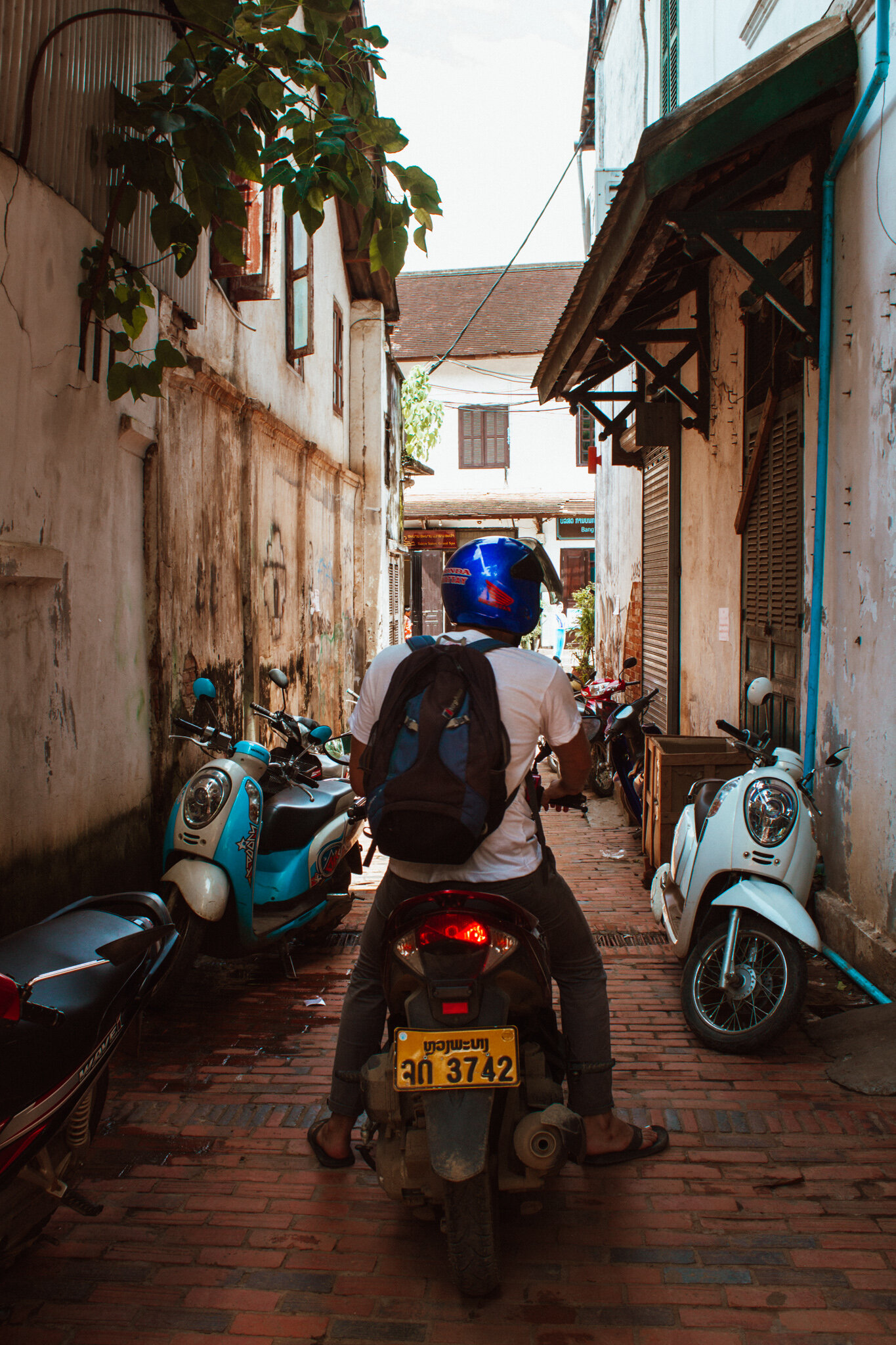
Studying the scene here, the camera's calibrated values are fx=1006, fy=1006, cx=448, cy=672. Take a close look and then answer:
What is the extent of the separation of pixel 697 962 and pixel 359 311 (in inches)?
471

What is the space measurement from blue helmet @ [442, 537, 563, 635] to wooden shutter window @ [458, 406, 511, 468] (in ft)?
85.2

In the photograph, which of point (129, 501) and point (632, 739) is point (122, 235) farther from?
point (632, 739)

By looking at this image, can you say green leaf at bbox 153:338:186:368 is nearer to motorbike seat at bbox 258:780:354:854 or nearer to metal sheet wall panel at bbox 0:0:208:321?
metal sheet wall panel at bbox 0:0:208:321

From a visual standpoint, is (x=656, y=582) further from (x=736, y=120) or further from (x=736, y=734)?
(x=736, y=734)

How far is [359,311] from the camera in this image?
46.3ft

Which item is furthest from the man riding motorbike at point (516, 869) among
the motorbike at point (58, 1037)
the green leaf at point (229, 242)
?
the green leaf at point (229, 242)

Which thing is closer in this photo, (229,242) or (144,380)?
(229,242)

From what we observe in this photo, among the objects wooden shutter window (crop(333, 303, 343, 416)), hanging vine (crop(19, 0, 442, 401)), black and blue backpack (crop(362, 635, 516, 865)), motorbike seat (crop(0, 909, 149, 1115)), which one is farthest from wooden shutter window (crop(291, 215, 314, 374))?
motorbike seat (crop(0, 909, 149, 1115))

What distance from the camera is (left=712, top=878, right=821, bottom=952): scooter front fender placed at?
12.3 feet

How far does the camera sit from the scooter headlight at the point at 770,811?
4.12 metres

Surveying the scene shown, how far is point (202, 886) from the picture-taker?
429 centimetres

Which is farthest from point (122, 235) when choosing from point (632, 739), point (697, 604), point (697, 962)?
point (697, 604)

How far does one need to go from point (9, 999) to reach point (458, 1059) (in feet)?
3.53

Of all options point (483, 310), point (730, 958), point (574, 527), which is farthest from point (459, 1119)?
point (483, 310)
